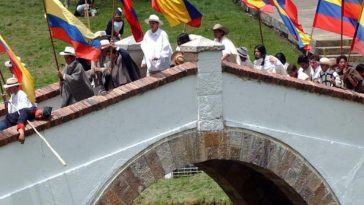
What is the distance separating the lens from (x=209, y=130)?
14500 mm

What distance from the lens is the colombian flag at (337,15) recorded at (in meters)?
16.4

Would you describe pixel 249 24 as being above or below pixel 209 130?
below

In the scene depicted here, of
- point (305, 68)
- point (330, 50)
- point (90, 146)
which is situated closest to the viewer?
point (90, 146)

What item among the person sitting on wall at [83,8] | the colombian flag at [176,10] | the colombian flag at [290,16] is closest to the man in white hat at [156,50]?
the colombian flag at [176,10]

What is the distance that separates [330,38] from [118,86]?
10.9m

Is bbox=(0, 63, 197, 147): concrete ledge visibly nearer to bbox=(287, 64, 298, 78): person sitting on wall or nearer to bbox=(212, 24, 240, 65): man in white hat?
bbox=(212, 24, 240, 65): man in white hat

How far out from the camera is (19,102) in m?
13.6

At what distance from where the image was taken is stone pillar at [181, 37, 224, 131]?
1420cm

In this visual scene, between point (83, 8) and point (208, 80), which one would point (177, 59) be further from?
point (83, 8)

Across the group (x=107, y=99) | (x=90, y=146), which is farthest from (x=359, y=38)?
(x=90, y=146)

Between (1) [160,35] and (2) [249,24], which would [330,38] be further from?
(1) [160,35]

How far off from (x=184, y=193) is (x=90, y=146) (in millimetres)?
8164

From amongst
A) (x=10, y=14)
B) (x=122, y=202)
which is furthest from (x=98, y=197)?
(x=10, y=14)

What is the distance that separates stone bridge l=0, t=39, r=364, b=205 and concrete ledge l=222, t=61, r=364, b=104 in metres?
0.02
